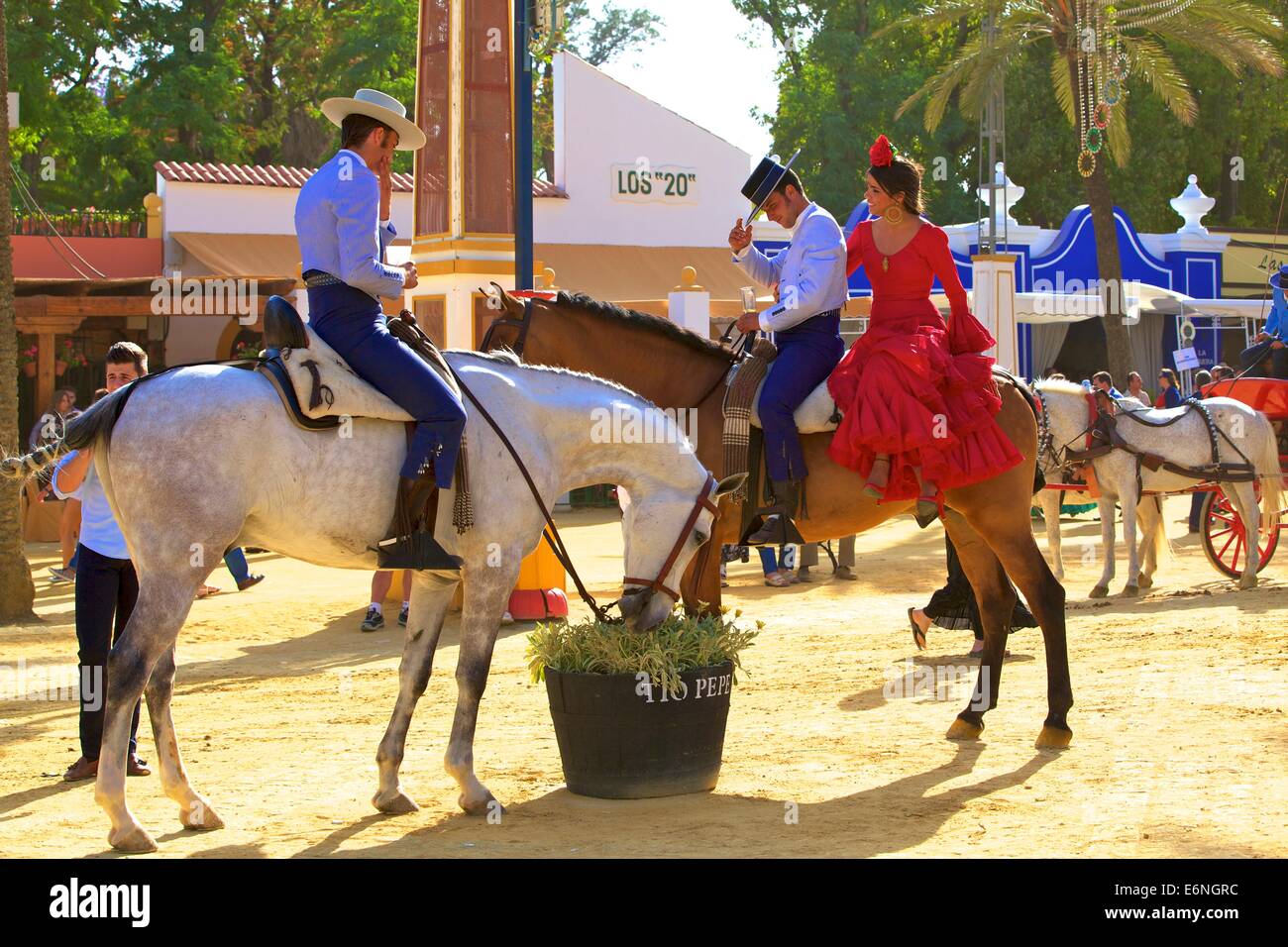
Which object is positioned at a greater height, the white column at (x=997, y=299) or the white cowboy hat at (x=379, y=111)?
the white column at (x=997, y=299)

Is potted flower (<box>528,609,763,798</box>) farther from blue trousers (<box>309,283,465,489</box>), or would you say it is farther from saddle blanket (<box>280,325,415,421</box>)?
saddle blanket (<box>280,325,415,421</box>)

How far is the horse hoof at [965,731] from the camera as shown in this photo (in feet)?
26.3

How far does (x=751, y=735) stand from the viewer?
8242mm

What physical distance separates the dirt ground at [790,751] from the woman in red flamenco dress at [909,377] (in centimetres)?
141

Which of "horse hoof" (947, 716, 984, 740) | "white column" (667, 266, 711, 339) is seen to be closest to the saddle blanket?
"horse hoof" (947, 716, 984, 740)

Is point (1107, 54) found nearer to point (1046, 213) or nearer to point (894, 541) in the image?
point (894, 541)

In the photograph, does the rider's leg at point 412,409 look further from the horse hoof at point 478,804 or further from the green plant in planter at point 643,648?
the horse hoof at point 478,804

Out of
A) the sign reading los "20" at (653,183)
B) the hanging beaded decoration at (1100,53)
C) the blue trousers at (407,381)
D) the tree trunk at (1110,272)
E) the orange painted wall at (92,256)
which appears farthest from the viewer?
the sign reading los "20" at (653,183)

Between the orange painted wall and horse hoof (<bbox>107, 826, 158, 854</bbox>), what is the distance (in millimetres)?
22574

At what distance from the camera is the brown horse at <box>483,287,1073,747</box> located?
7.82 metres

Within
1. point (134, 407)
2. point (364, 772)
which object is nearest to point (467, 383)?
point (134, 407)

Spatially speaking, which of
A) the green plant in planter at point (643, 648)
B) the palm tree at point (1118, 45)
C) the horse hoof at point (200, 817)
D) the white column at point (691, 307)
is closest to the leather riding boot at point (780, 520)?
the green plant in planter at point (643, 648)

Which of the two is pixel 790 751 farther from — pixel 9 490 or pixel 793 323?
pixel 9 490
